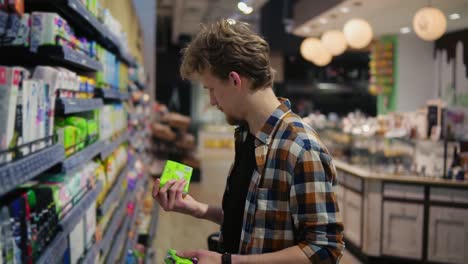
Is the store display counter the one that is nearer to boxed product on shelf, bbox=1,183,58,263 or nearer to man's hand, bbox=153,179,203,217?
man's hand, bbox=153,179,203,217

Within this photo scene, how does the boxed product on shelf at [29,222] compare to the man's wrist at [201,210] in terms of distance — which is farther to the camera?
the man's wrist at [201,210]

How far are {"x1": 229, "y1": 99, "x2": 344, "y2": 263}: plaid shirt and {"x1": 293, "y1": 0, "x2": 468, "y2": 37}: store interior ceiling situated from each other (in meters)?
5.41

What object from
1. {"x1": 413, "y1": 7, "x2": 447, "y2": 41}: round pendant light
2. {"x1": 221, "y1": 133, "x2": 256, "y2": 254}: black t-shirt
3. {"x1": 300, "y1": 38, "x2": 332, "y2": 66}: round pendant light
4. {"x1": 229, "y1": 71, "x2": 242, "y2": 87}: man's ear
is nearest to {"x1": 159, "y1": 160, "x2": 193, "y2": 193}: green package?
{"x1": 221, "y1": 133, "x2": 256, "y2": 254}: black t-shirt

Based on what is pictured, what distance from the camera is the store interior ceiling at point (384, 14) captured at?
249 inches

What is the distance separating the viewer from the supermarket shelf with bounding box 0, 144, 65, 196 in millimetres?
1064

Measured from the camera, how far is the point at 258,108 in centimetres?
149

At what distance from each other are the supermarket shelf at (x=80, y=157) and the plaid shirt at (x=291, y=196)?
745 mm

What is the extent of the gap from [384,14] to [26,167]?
6.87m

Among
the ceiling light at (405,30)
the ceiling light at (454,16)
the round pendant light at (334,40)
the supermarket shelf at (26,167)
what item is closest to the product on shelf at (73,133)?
the supermarket shelf at (26,167)

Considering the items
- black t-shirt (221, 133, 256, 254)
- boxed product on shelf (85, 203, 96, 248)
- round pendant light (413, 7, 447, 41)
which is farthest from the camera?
round pendant light (413, 7, 447, 41)

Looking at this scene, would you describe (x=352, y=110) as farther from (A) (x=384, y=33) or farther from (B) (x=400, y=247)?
(B) (x=400, y=247)

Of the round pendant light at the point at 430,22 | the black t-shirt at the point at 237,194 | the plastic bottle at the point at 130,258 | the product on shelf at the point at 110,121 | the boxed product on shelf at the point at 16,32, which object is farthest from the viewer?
the round pendant light at the point at 430,22

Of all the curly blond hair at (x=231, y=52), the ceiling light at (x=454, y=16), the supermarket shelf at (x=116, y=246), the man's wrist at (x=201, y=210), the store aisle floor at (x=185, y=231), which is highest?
the ceiling light at (x=454, y=16)

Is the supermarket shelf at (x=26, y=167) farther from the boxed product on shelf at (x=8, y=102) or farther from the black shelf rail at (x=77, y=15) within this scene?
the black shelf rail at (x=77, y=15)
